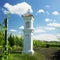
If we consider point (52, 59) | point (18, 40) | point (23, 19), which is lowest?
point (52, 59)

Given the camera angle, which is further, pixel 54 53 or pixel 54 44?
pixel 54 44

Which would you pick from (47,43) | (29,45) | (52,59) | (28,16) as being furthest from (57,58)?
(47,43)

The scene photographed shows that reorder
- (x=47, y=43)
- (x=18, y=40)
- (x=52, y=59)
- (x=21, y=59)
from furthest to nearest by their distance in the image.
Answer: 1. (x=18, y=40)
2. (x=47, y=43)
3. (x=52, y=59)
4. (x=21, y=59)

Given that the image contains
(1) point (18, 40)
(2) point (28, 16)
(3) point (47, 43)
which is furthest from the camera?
(1) point (18, 40)

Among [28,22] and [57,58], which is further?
[28,22]

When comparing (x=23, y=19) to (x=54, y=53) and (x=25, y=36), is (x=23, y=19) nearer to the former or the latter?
(x=25, y=36)

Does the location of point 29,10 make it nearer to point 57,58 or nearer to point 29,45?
point 29,45

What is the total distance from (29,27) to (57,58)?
5.35 ft

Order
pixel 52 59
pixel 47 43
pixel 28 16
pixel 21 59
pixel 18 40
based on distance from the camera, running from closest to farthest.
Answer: pixel 21 59 < pixel 52 59 < pixel 28 16 < pixel 47 43 < pixel 18 40

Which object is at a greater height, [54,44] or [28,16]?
[28,16]

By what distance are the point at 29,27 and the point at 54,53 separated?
1549mm

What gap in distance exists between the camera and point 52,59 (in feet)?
24.6

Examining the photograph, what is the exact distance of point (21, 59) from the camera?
148 inches

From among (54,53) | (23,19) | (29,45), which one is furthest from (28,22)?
(54,53)
